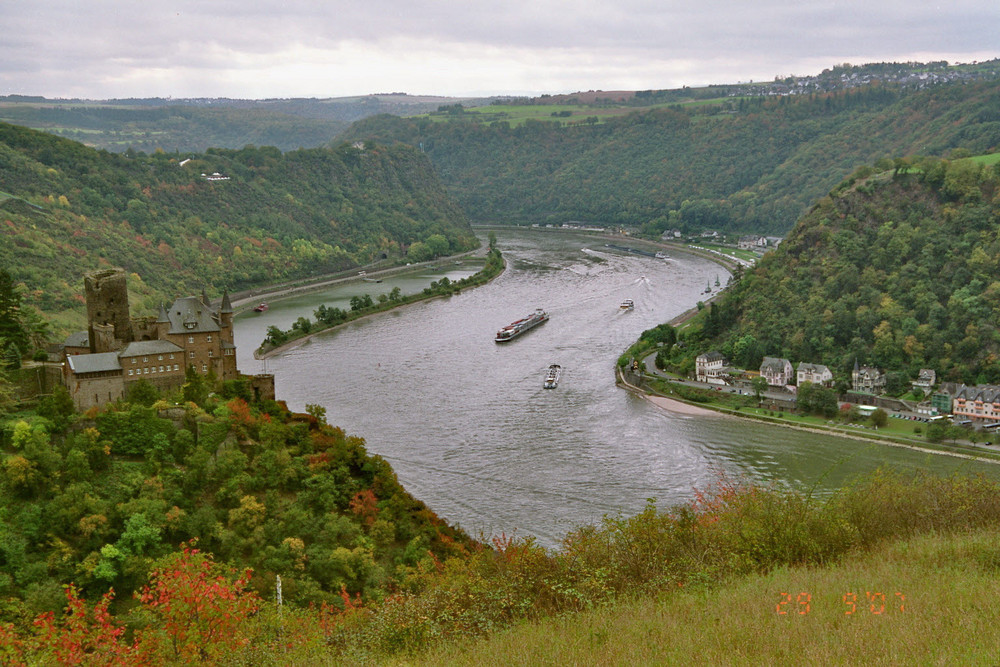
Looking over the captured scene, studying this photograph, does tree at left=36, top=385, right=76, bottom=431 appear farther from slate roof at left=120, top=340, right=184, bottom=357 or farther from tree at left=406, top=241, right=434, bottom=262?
tree at left=406, top=241, right=434, bottom=262

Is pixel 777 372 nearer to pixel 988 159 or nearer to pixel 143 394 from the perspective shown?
pixel 988 159

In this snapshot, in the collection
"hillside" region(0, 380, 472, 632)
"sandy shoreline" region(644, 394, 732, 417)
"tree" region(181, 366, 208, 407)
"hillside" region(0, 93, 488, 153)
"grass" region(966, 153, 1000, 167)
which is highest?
"hillside" region(0, 93, 488, 153)

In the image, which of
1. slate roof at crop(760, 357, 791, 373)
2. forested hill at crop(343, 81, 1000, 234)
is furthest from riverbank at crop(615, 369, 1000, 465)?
forested hill at crop(343, 81, 1000, 234)

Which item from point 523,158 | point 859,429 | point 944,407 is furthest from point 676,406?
point 523,158

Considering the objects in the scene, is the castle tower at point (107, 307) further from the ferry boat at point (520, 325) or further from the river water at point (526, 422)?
the ferry boat at point (520, 325)

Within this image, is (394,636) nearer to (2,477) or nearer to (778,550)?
(778,550)

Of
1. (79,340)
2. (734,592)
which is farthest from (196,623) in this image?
(79,340)

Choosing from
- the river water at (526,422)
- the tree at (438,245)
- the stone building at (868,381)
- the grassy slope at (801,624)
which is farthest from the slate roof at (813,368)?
the tree at (438,245)
